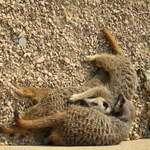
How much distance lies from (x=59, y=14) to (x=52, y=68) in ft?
1.26

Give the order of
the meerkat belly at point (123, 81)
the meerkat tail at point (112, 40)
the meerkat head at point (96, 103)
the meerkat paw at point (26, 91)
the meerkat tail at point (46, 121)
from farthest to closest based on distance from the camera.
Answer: the meerkat tail at point (112, 40) → the meerkat belly at point (123, 81) → the meerkat head at point (96, 103) → the meerkat paw at point (26, 91) → the meerkat tail at point (46, 121)

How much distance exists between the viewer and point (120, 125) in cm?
244

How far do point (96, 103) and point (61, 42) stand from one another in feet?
1.57

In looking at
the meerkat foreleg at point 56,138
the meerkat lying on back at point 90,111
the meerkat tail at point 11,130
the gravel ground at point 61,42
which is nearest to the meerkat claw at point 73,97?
the meerkat lying on back at point 90,111

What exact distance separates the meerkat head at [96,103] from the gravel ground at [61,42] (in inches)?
7.0

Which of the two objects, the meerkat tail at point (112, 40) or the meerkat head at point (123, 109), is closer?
the meerkat head at point (123, 109)

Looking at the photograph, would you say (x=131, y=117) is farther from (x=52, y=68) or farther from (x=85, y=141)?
(x=52, y=68)

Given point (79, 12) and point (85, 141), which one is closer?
point (85, 141)

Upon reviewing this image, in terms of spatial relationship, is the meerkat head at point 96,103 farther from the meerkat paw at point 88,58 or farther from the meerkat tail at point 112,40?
the meerkat tail at point 112,40

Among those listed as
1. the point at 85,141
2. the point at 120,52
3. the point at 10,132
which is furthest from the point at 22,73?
the point at 120,52

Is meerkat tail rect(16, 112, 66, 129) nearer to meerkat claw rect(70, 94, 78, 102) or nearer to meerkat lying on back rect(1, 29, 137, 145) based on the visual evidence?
meerkat lying on back rect(1, 29, 137, 145)

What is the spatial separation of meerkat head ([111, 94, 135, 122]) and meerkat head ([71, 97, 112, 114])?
64 millimetres

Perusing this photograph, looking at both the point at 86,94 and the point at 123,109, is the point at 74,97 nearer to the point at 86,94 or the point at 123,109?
the point at 86,94

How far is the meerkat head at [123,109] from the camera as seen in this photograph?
2.51m
